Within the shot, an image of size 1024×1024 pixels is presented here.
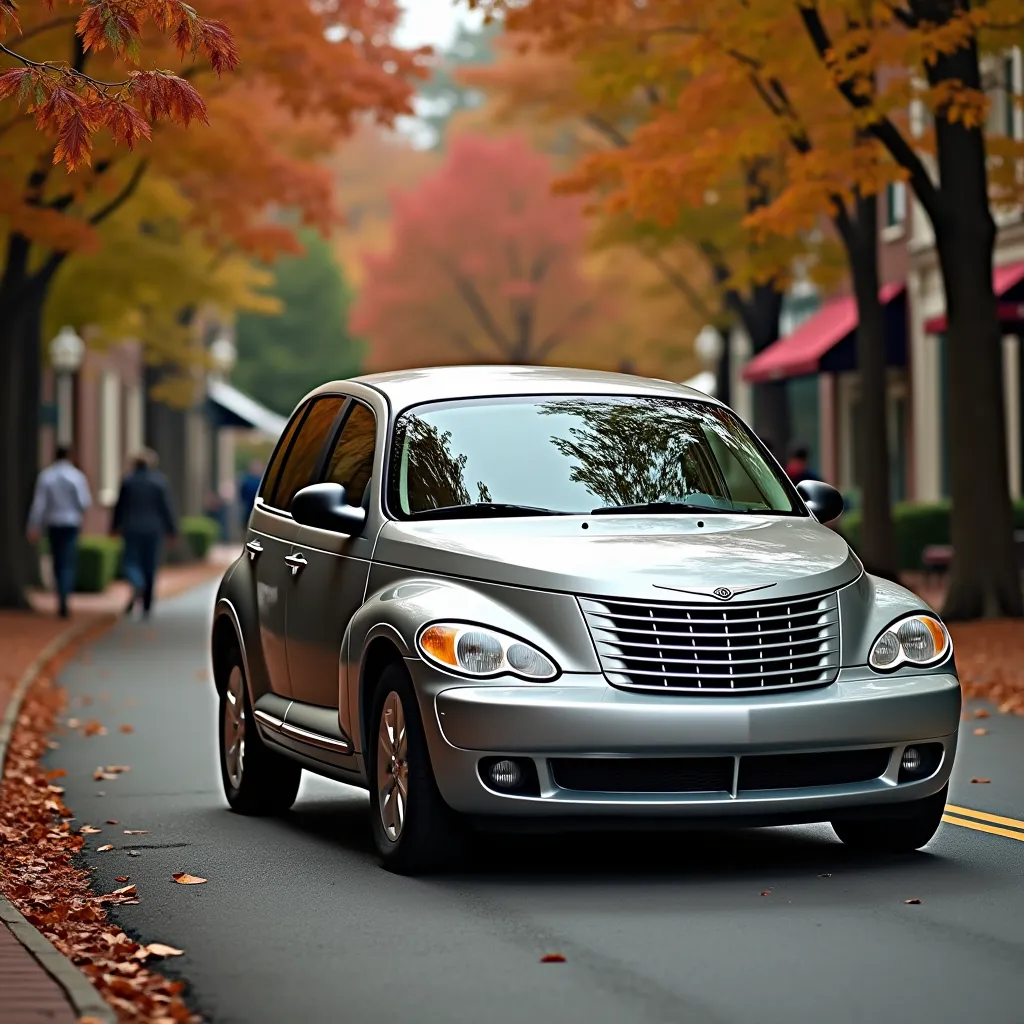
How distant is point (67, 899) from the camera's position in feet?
28.6

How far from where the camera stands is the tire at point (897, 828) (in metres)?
9.11

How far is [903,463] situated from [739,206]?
7854 mm

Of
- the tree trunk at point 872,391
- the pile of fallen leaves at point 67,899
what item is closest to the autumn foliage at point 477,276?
the tree trunk at point 872,391

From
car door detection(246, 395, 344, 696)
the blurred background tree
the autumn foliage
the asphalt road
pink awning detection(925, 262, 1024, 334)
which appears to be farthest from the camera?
the blurred background tree

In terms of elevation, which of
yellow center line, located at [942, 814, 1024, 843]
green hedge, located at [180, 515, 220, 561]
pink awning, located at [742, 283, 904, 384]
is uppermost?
pink awning, located at [742, 283, 904, 384]

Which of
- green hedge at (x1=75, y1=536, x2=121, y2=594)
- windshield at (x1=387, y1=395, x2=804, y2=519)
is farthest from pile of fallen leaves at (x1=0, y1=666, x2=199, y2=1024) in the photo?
green hedge at (x1=75, y1=536, x2=121, y2=594)

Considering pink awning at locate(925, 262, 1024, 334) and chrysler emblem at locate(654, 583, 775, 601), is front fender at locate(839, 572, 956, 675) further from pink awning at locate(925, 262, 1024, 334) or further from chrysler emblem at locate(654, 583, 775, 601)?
pink awning at locate(925, 262, 1024, 334)

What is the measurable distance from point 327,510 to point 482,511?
0.64 m

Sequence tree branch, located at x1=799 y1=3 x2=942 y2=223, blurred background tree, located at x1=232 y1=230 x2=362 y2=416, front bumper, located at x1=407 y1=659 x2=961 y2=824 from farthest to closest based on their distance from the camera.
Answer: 1. blurred background tree, located at x1=232 y1=230 x2=362 y2=416
2. tree branch, located at x1=799 y1=3 x2=942 y2=223
3. front bumper, located at x1=407 y1=659 x2=961 y2=824

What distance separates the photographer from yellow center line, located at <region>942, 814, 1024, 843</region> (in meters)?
10.1

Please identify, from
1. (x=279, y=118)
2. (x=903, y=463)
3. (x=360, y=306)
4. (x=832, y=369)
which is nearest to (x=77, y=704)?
(x=832, y=369)

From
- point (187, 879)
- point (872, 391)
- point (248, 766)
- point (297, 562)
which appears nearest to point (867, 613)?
point (297, 562)

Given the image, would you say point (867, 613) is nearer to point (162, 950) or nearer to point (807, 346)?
point (162, 950)

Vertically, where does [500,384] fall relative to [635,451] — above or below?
above
